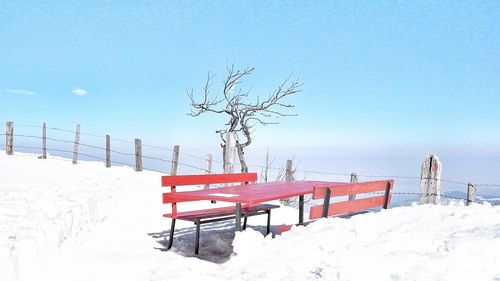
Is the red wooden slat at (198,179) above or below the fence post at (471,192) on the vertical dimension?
above

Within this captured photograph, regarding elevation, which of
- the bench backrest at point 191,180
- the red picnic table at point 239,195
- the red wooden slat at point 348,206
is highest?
the bench backrest at point 191,180

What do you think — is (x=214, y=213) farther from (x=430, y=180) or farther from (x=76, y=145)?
(x=76, y=145)

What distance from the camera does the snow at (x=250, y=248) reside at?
362 centimetres

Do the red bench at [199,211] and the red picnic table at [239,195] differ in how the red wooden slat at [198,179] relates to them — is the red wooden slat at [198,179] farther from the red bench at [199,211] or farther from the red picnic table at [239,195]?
the red picnic table at [239,195]

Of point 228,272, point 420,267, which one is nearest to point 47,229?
point 228,272

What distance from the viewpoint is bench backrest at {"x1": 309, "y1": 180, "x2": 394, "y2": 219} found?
5.61 metres

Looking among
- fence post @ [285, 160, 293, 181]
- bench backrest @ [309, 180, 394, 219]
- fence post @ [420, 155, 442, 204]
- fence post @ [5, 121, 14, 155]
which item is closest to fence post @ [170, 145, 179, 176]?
fence post @ [285, 160, 293, 181]

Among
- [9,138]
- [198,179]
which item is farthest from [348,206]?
[9,138]

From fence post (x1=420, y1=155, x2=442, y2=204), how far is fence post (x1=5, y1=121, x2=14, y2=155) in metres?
18.2

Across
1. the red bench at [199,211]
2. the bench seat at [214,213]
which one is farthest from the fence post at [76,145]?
the bench seat at [214,213]

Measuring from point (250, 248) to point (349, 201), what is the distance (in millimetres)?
1731

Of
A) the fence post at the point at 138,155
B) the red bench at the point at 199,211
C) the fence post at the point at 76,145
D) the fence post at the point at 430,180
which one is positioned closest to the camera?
the red bench at the point at 199,211

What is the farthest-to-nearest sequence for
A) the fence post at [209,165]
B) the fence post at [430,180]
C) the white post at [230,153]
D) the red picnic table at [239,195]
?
the fence post at [209,165]
the white post at [230,153]
the fence post at [430,180]
the red picnic table at [239,195]

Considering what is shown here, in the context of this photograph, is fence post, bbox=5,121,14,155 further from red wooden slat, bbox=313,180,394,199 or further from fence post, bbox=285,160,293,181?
red wooden slat, bbox=313,180,394,199
